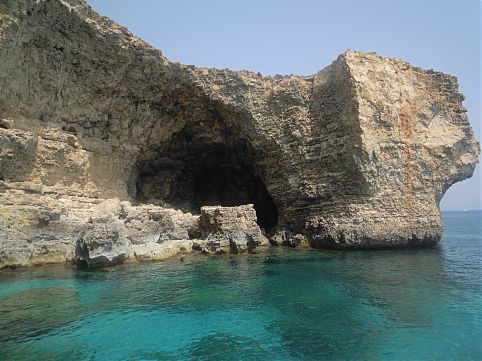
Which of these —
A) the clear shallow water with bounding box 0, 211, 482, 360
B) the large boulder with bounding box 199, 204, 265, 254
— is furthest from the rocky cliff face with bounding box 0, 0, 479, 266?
the clear shallow water with bounding box 0, 211, 482, 360

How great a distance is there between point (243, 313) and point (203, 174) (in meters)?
19.8

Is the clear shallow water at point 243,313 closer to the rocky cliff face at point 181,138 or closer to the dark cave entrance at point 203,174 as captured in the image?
the rocky cliff face at point 181,138

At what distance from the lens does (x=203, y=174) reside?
1075 inches

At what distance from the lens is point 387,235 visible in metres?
17.5

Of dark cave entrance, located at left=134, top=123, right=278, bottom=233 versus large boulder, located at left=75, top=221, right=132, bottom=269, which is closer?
large boulder, located at left=75, top=221, right=132, bottom=269

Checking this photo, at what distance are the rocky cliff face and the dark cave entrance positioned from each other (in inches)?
8.2

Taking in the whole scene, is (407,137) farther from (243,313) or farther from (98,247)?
(98,247)

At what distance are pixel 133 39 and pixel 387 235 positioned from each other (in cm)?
1574

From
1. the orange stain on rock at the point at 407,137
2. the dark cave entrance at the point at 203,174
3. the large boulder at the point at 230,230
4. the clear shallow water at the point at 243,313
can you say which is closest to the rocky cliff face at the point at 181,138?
the orange stain on rock at the point at 407,137

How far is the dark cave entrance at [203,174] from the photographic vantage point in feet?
75.5

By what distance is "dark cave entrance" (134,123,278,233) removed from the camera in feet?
75.5

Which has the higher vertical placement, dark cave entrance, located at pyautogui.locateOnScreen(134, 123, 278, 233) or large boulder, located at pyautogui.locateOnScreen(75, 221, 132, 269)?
dark cave entrance, located at pyautogui.locateOnScreen(134, 123, 278, 233)

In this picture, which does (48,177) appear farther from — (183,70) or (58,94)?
(183,70)

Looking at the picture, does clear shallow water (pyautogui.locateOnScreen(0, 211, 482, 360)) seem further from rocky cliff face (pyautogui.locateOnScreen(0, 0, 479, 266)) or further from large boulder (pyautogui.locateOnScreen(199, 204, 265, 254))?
rocky cliff face (pyautogui.locateOnScreen(0, 0, 479, 266))
